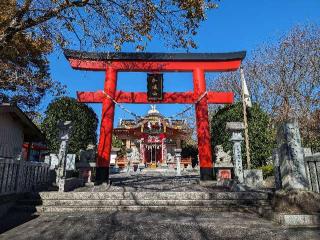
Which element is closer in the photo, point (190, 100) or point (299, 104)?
point (190, 100)

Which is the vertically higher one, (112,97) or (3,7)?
(3,7)

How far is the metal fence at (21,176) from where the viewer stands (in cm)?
599

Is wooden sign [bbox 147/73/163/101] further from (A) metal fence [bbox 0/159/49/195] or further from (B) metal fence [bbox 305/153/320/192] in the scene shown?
(B) metal fence [bbox 305/153/320/192]

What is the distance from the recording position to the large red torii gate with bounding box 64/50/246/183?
10742mm

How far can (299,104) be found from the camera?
19656mm

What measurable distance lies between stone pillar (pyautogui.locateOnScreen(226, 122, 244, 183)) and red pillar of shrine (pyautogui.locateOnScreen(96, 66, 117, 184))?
500cm

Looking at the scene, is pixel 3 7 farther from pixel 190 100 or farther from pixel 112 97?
pixel 190 100

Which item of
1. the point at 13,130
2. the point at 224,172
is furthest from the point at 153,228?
the point at 13,130

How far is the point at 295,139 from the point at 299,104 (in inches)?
643

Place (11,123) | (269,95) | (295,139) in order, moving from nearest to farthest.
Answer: (295,139) → (11,123) → (269,95)

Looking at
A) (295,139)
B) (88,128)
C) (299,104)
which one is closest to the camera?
(295,139)

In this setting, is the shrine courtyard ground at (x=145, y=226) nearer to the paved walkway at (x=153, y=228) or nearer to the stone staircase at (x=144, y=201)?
the paved walkway at (x=153, y=228)

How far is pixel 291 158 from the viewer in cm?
542

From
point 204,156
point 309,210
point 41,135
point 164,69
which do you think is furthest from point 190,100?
point 41,135
